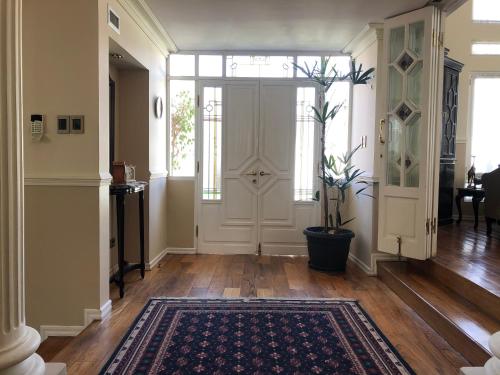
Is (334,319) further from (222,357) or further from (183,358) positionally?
(183,358)

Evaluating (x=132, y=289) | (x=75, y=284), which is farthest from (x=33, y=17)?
(x=132, y=289)

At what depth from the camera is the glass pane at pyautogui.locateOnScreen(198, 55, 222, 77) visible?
4.86 metres

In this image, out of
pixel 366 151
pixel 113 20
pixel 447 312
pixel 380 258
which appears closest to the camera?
pixel 447 312

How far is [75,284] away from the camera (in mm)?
2844

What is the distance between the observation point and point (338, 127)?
488 cm

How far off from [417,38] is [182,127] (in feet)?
9.22

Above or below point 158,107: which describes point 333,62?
above

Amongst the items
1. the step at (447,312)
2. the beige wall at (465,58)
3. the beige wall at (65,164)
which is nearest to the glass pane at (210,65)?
the beige wall at (65,164)

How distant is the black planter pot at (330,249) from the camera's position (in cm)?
406

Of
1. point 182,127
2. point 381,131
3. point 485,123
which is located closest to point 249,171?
point 182,127

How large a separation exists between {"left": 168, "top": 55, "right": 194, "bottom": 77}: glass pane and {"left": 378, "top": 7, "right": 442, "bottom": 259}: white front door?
234 cm

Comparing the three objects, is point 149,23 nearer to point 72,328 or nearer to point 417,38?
point 417,38

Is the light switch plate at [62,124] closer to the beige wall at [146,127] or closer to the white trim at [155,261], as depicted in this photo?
the beige wall at [146,127]

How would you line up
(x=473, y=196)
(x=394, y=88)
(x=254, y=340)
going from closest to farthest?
(x=254, y=340)
(x=394, y=88)
(x=473, y=196)
